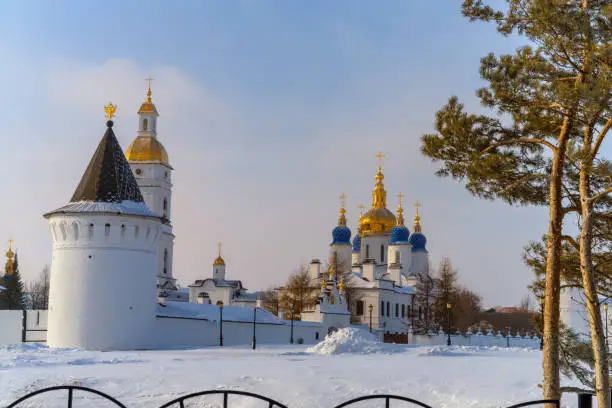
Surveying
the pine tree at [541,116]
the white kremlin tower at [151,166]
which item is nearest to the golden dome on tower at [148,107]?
the white kremlin tower at [151,166]

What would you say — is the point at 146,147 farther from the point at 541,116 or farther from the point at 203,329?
the point at 541,116

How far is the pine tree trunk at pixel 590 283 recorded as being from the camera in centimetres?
1192

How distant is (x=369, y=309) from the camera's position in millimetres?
62438

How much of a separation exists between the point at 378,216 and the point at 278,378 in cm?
5895

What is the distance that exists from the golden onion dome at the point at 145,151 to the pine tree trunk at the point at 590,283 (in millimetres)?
50179

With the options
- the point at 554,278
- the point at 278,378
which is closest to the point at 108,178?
the point at 278,378

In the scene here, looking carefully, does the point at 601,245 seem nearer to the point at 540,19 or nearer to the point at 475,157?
the point at 475,157

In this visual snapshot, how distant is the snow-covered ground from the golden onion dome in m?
35.9

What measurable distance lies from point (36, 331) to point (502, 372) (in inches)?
834

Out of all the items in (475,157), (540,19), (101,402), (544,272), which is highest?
(540,19)

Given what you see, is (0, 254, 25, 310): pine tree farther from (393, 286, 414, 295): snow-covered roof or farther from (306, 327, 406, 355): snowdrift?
(393, 286, 414, 295): snow-covered roof

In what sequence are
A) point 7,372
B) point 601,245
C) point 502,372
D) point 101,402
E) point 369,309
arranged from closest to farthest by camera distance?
point 601,245, point 101,402, point 7,372, point 502,372, point 369,309

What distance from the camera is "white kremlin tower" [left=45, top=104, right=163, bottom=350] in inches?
1225

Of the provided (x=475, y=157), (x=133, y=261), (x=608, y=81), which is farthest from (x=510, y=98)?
(x=133, y=261)
